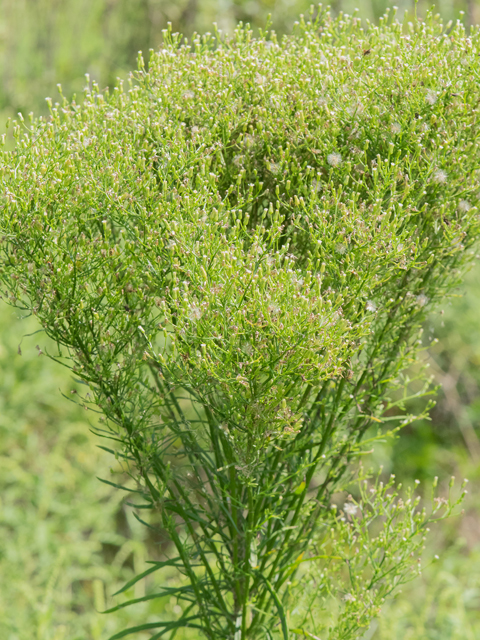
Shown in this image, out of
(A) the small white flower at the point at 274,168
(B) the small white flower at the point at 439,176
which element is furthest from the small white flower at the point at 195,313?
(B) the small white flower at the point at 439,176

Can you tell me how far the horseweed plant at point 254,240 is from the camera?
1.00 meters

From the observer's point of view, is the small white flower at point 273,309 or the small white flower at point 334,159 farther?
the small white flower at point 334,159

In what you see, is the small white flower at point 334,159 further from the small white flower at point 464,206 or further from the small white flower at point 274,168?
the small white flower at point 464,206

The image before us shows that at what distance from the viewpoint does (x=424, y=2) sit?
5.01 meters

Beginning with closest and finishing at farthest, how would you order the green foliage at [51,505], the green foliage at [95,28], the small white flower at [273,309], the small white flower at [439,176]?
1. the small white flower at [273,309]
2. the small white flower at [439,176]
3. the green foliage at [51,505]
4. the green foliage at [95,28]

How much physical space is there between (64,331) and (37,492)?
8.27 ft

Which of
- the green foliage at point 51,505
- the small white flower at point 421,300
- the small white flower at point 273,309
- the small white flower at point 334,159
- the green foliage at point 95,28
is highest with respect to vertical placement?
the green foliage at point 95,28

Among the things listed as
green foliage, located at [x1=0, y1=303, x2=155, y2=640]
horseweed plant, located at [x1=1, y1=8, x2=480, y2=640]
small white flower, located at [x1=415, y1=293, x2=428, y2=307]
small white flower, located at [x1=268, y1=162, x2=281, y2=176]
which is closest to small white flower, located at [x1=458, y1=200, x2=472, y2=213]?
horseweed plant, located at [x1=1, y1=8, x2=480, y2=640]

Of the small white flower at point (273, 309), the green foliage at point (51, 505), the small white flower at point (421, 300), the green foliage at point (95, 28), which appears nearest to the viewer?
the small white flower at point (273, 309)

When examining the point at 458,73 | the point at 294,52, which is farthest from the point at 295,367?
the point at 294,52

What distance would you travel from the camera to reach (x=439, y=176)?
1.09m

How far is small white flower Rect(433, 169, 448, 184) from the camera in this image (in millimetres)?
1093

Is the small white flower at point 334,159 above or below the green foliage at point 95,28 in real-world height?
below

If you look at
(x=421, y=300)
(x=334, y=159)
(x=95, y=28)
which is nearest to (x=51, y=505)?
(x=421, y=300)
